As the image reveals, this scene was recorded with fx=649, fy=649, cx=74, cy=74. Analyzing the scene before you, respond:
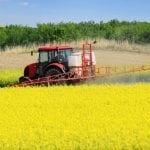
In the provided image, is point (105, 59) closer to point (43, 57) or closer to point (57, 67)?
point (43, 57)

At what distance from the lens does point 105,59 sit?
45.3 m

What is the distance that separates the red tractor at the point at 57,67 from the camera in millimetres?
27047

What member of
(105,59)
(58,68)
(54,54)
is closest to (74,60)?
(58,68)

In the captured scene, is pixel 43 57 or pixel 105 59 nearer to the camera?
pixel 43 57

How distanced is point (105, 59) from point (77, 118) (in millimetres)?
29657

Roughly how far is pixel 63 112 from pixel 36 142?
3.92 metres

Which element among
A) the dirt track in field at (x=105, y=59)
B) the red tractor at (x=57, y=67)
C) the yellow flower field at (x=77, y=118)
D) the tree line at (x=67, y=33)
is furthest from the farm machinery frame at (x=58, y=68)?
the tree line at (x=67, y=33)

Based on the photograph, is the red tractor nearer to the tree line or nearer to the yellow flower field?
the yellow flower field

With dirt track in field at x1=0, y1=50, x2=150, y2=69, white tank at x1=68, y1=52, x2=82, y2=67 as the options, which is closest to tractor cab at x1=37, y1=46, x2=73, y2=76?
white tank at x1=68, y1=52, x2=82, y2=67

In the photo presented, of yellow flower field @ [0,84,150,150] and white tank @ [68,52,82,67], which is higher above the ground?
white tank @ [68,52,82,67]

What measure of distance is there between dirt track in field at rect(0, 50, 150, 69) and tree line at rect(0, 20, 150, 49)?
41.3ft

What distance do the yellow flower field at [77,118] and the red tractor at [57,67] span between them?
4.11m

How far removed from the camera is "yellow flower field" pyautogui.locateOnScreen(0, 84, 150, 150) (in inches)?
511

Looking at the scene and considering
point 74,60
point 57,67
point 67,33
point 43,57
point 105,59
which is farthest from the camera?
point 67,33
